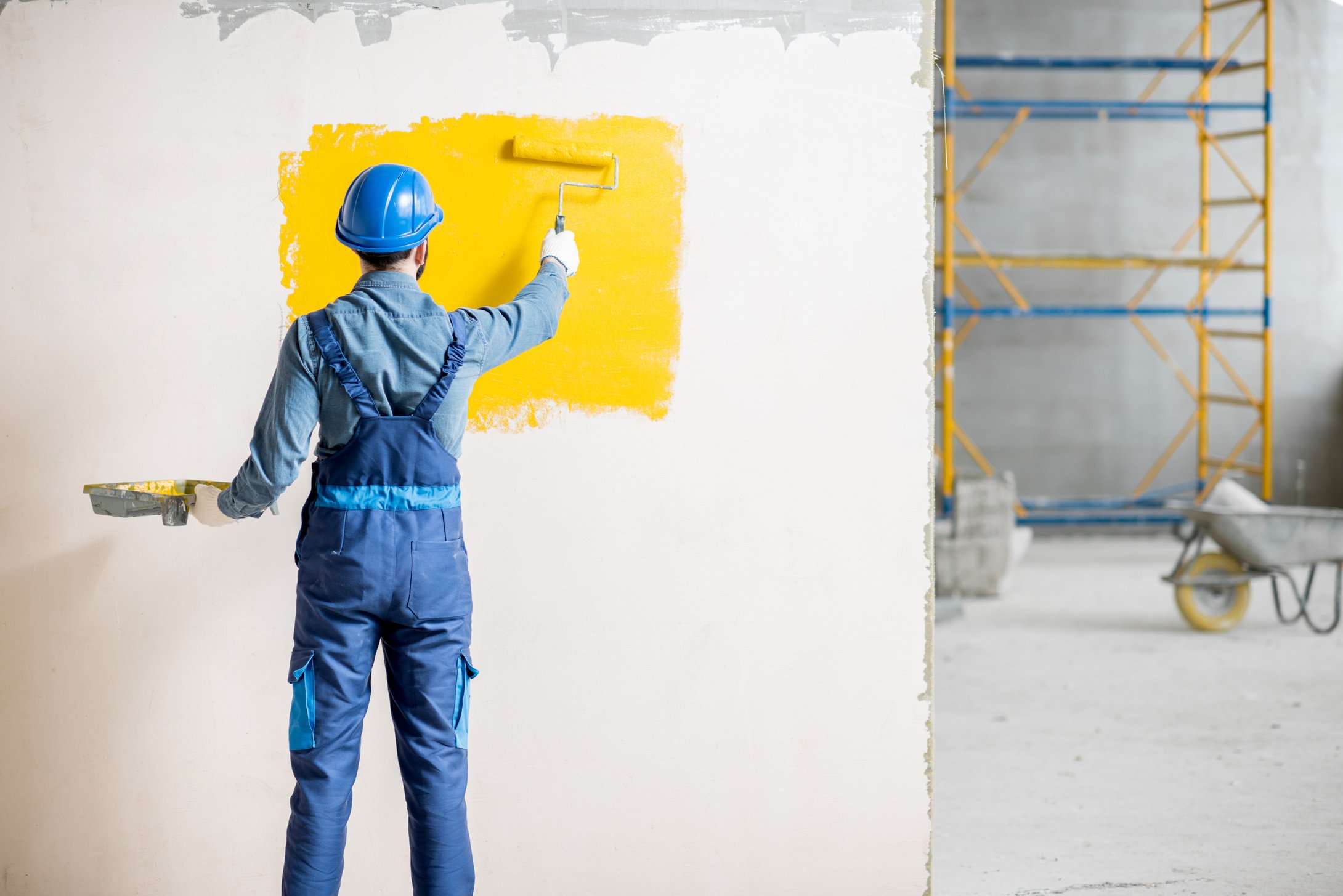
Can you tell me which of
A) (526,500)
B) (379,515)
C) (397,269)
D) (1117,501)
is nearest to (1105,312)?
(1117,501)

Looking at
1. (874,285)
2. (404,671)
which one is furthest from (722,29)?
(404,671)

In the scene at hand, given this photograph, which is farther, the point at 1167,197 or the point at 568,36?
the point at 1167,197

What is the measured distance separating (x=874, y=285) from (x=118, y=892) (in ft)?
7.03

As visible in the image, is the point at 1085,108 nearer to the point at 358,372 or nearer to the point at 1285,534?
the point at 1285,534

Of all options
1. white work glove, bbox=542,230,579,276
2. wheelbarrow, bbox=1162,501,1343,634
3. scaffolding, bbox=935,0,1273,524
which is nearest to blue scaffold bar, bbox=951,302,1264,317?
scaffolding, bbox=935,0,1273,524

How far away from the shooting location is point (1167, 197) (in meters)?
8.41

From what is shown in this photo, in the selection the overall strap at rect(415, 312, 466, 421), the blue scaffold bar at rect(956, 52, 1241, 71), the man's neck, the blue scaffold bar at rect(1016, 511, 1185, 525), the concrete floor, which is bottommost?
the concrete floor

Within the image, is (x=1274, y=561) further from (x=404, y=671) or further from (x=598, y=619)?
(x=404, y=671)

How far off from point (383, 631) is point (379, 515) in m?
0.22

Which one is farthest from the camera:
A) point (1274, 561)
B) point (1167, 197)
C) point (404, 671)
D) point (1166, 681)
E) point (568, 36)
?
point (1167, 197)

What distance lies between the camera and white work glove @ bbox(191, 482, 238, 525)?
2.12m

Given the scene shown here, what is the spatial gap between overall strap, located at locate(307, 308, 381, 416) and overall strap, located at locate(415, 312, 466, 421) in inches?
3.5

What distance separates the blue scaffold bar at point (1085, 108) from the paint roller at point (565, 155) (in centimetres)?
503

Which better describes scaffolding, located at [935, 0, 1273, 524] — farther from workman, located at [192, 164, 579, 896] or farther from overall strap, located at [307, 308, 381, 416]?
overall strap, located at [307, 308, 381, 416]
